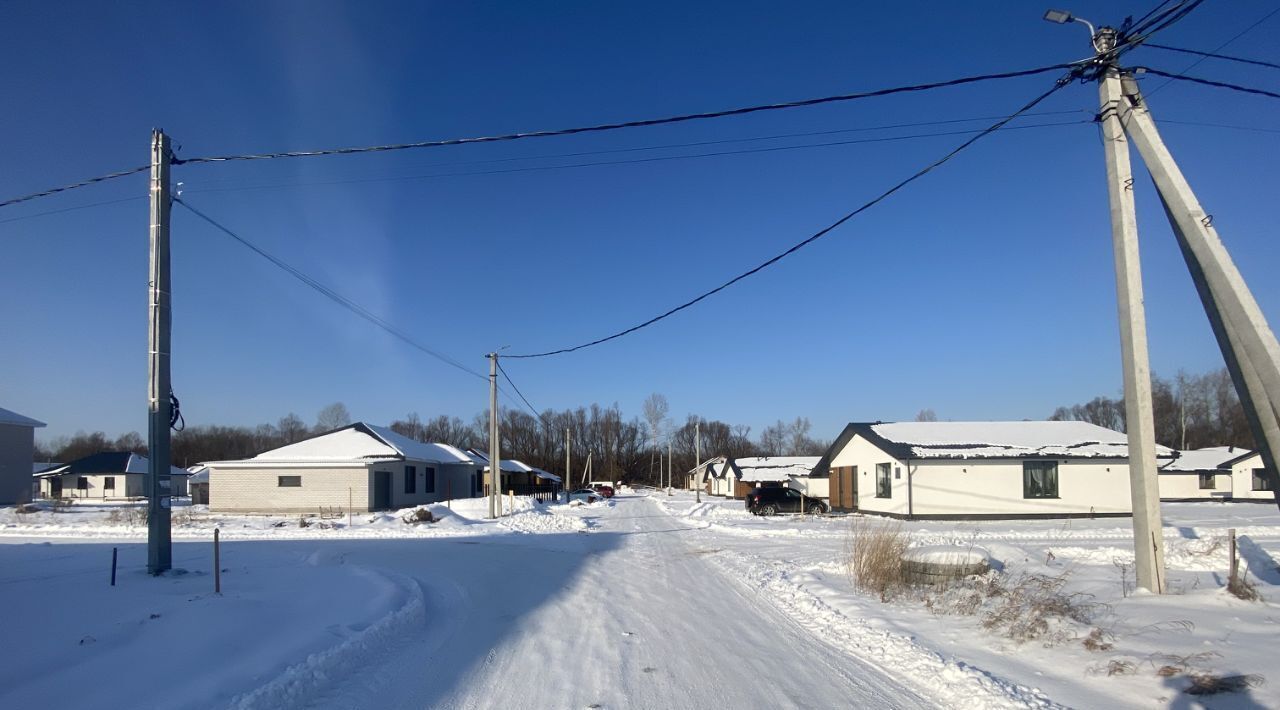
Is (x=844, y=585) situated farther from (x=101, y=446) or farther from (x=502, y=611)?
(x=101, y=446)

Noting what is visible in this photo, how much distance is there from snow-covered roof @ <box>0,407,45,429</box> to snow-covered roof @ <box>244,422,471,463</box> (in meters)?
14.3

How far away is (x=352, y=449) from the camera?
41.6 meters

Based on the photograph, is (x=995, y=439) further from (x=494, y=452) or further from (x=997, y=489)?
(x=494, y=452)

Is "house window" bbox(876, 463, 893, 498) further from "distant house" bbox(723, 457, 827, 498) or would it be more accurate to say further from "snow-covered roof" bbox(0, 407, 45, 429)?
"snow-covered roof" bbox(0, 407, 45, 429)

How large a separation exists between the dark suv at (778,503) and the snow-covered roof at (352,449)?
62.4 ft

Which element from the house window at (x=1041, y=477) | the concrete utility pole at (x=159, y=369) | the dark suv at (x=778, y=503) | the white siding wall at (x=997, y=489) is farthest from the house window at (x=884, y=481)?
the concrete utility pole at (x=159, y=369)

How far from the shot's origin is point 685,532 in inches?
1109

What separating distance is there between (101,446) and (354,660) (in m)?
137

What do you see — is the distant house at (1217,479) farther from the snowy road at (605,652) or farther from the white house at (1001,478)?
Answer: the snowy road at (605,652)

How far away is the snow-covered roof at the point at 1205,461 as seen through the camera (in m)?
53.1

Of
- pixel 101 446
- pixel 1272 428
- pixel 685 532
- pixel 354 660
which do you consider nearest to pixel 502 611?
pixel 354 660

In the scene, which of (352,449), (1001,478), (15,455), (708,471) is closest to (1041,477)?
(1001,478)

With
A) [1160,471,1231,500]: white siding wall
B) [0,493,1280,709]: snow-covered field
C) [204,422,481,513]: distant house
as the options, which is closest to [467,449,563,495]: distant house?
[204,422,481,513]: distant house

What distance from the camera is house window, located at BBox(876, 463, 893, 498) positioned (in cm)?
3384
